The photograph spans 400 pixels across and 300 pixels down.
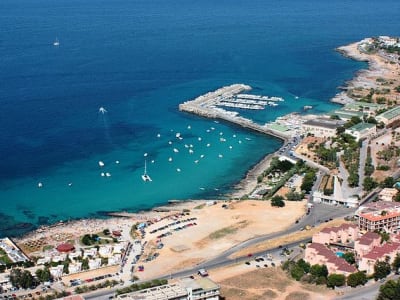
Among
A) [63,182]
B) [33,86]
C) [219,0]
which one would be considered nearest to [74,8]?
[219,0]

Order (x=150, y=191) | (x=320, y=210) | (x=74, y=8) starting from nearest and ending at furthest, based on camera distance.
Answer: (x=320, y=210) → (x=150, y=191) → (x=74, y=8)

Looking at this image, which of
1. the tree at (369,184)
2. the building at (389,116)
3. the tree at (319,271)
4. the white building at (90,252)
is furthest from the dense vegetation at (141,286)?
the building at (389,116)

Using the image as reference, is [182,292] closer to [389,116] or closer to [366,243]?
[366,243]

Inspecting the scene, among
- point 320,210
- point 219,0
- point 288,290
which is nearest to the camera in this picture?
point 288,290

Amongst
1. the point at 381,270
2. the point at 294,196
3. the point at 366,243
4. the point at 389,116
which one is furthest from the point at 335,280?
the point at 389,116

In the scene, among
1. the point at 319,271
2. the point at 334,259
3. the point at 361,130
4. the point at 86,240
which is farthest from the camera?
the point at 361,130

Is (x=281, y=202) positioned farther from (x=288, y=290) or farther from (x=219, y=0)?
(x=219, y=0)

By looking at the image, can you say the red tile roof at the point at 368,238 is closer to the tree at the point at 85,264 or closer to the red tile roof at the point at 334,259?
the red tile roof at the point at 334,259
